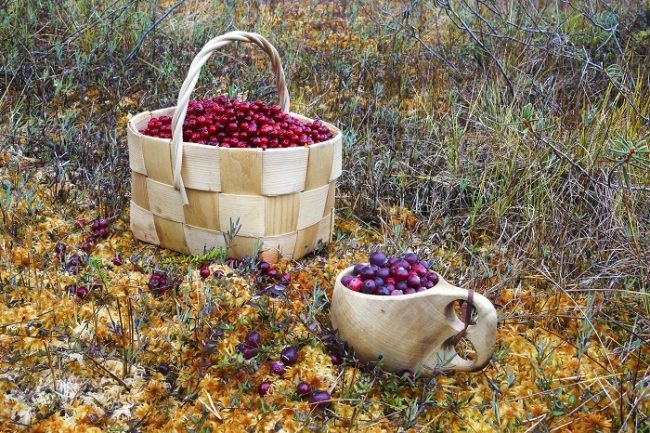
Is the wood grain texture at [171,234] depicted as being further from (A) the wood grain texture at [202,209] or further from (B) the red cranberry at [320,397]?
(B) the red cranberry at [320,397]

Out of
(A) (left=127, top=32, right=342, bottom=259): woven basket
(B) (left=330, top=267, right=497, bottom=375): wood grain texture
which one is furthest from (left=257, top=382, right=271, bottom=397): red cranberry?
(A) (left=127, top=32, right=342, bottom=259): woven basket

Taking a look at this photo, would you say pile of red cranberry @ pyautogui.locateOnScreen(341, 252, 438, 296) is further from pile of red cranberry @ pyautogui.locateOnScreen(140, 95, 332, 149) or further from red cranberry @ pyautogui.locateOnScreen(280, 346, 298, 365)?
pile of red cranberry @ pyautogui.locateOnScreen(140, 95, 332, 149)

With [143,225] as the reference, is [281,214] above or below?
above

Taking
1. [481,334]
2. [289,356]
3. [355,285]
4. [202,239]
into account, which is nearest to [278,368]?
[289,356]

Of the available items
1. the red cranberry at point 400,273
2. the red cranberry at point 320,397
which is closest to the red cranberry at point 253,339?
the red cranberry at point 320,397

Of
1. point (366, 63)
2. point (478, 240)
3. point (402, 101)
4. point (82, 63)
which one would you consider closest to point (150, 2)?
point (82, 63)

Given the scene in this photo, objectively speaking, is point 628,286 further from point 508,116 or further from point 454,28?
point 454,28

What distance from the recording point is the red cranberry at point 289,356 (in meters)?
2.17

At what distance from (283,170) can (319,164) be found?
0.20m

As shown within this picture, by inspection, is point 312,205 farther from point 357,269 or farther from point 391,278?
point 391,278

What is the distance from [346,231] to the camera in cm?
325

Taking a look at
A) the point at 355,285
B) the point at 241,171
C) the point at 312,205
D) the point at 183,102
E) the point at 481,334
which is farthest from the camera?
the point at 312,205

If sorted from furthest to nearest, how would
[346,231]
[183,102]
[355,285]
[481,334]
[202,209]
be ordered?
[346,231], [202,209], [183,102], [355,285], [481,334]

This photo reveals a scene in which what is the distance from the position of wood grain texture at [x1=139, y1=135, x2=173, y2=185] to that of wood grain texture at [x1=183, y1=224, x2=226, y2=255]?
229 millimetres
